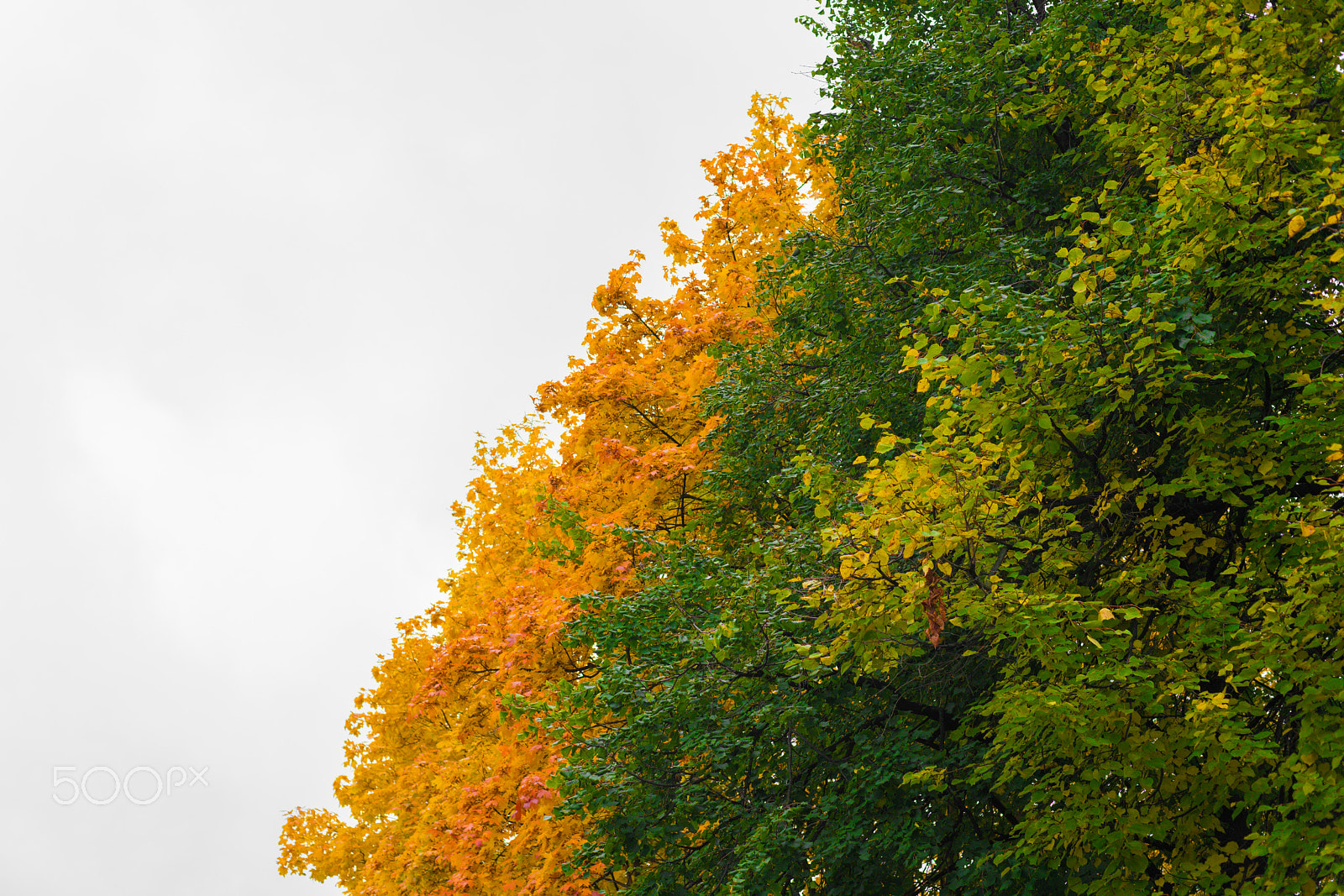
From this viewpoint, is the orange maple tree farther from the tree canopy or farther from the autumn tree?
the autumn tree

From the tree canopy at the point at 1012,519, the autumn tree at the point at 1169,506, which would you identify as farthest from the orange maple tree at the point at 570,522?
the autumn tree at the point at 1169,506

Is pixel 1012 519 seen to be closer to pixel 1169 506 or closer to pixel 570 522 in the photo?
pixel 1169 506

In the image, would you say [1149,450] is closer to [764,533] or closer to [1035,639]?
[1035,639]

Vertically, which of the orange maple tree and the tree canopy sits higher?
the orange maple tree

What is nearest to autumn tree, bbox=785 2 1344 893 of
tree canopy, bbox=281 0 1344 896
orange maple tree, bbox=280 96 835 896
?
tree canopy, bbox=281 0 1344 896

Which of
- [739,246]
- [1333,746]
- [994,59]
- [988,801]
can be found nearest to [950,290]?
[994,59]

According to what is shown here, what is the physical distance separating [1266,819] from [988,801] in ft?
7.75

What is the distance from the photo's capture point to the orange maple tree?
49.0ft

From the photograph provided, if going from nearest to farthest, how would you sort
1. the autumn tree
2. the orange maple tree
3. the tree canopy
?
the autumn tree < the tree canopy < the orange maple tree

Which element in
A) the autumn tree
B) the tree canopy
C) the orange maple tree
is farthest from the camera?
the orange maple tree

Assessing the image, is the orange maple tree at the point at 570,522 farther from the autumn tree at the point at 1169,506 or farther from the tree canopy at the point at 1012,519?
the autumn tree at the point at 1169,506

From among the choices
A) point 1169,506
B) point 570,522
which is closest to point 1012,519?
point 1169,506

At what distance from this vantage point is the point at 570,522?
14367 mm

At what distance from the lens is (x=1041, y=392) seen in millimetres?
7625
